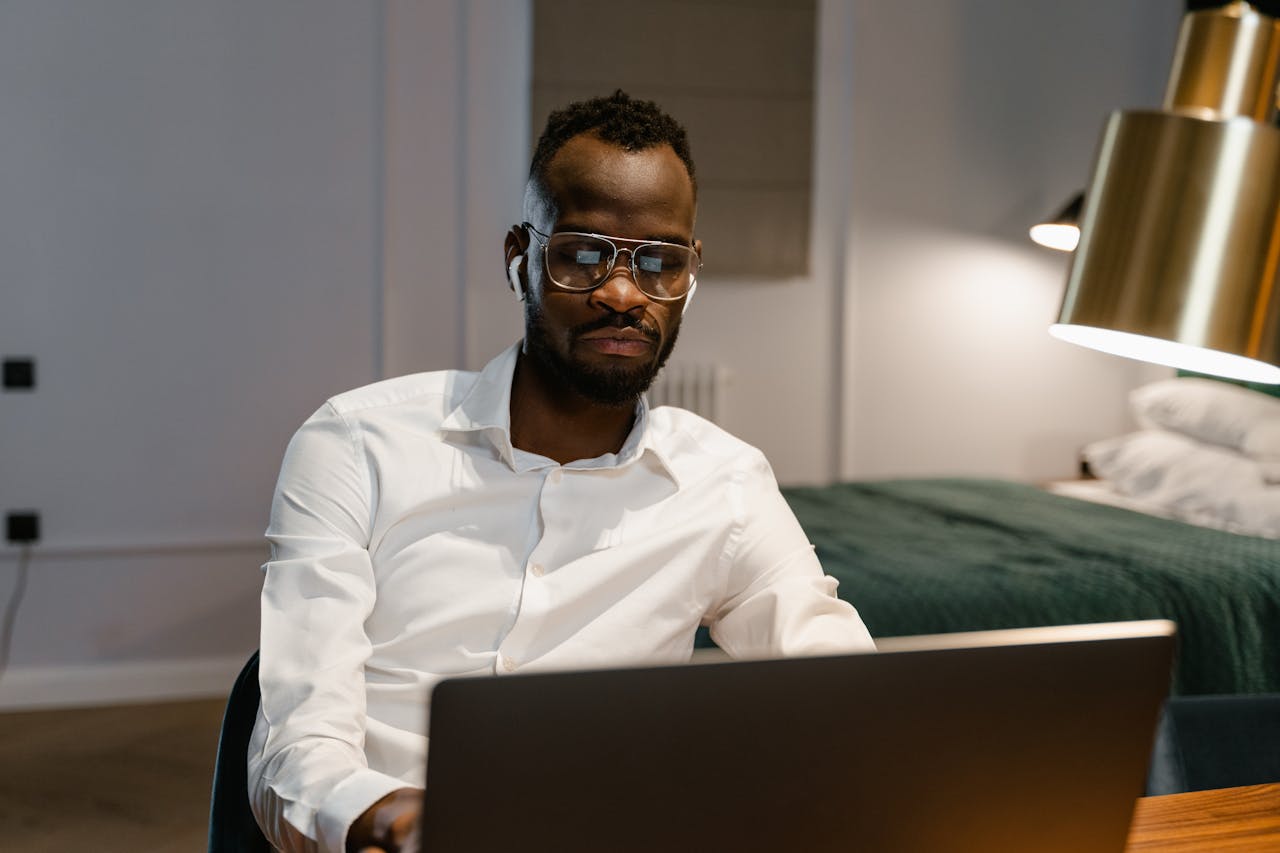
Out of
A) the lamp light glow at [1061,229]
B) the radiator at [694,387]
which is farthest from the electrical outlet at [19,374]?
the lamp light glow at [1061,229]

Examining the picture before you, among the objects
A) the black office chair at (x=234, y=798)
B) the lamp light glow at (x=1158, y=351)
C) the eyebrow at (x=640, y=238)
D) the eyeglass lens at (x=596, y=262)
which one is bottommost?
the black office chair at (x=234, y=798)

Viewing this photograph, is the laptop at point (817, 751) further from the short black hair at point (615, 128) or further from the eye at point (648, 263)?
the short black hair at point (615, 128)

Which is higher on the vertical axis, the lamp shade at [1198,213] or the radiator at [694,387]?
the lamp shade at [1198,213]

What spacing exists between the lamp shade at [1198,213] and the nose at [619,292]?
69cm

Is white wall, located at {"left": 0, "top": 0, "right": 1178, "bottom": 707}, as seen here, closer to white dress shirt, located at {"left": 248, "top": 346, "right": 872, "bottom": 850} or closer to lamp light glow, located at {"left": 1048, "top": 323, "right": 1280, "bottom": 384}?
white dress shirt, located at {"left": 248, "top": 346, "right": 872, "bottom": 850}

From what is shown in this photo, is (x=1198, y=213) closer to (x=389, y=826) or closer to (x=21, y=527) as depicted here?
(x=389, y=826)

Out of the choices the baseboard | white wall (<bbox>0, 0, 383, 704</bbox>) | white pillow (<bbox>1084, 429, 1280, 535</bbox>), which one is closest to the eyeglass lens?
white pillow (<bbox>1084, 429, 1280, 535</bbox>)

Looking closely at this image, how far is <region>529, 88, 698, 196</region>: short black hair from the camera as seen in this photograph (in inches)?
47.2

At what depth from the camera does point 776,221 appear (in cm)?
370

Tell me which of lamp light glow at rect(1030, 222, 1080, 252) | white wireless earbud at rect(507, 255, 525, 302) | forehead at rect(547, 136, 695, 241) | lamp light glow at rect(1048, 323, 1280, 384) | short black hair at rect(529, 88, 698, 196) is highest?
short black hair at rect(529, 88, 698, 196)

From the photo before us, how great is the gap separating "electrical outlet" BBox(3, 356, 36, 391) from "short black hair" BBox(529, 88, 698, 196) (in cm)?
252

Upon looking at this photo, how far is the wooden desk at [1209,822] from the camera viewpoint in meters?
0.81

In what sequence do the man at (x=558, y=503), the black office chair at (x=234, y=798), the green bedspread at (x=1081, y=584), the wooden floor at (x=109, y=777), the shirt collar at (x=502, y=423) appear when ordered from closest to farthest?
the black office chair at (x=234, y=798) → the man at (x=558, y=503) → the shirt collar at (x=502, y=423) → the green bedspread at (x=1081, y=584) → the wooden floor at (x=109, y=777)

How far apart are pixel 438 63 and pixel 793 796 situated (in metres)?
3.26
